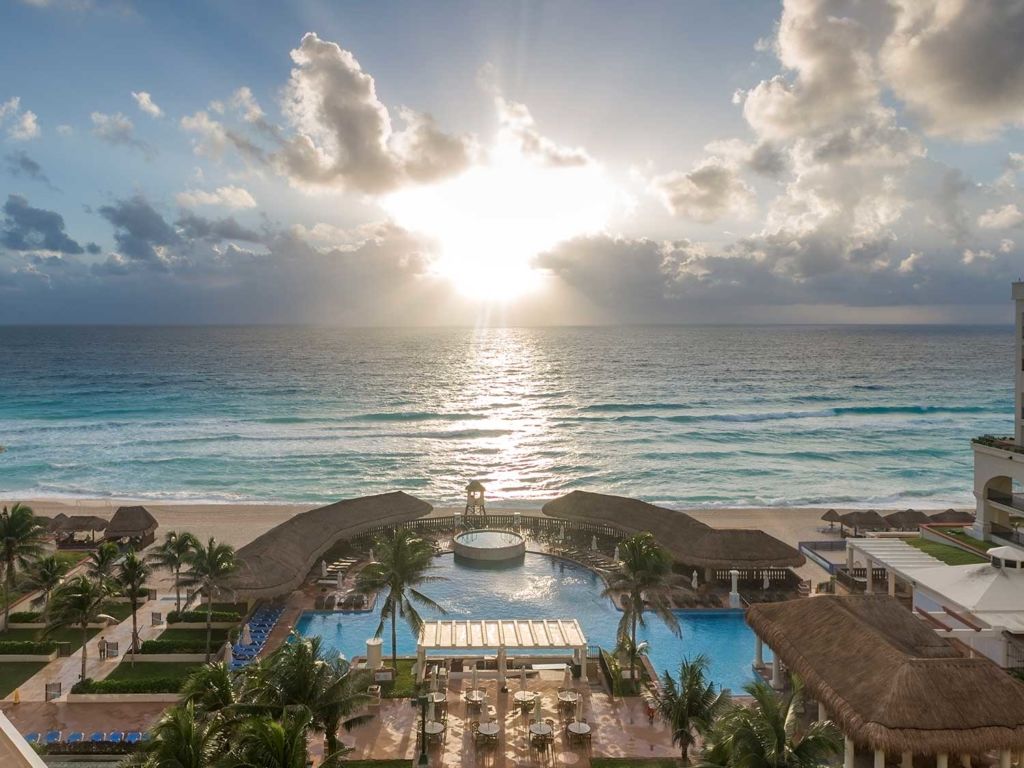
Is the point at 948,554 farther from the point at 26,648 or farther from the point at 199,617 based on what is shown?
the point at 26,648

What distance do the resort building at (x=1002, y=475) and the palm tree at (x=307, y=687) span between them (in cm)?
2582

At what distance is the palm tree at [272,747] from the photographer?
11.8 meters

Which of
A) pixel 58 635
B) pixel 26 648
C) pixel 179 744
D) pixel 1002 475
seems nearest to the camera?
pixel 179 744

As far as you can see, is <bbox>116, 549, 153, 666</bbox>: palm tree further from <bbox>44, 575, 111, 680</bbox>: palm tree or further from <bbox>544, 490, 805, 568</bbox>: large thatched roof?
<bbox>544, 490, 805, 568</bbox>: large thatched roof

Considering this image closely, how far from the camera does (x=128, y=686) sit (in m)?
21.6

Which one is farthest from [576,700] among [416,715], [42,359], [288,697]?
[42,359]

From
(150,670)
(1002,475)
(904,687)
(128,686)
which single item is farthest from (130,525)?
(1002,475)

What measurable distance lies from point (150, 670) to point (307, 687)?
11971 millimetres

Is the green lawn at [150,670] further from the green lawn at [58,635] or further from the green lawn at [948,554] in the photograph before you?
the green lawn at [948,554]

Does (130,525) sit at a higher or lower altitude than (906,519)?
higher

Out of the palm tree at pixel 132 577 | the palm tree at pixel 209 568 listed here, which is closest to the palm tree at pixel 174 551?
the palm tree at pixel 132 577

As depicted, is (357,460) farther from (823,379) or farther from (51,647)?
(823,379)

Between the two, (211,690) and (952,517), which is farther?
(952,517)

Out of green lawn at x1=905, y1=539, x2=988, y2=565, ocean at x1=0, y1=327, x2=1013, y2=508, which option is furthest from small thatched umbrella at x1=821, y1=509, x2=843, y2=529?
ocean at x1=0, y1=327, x2=1013, y2=508
